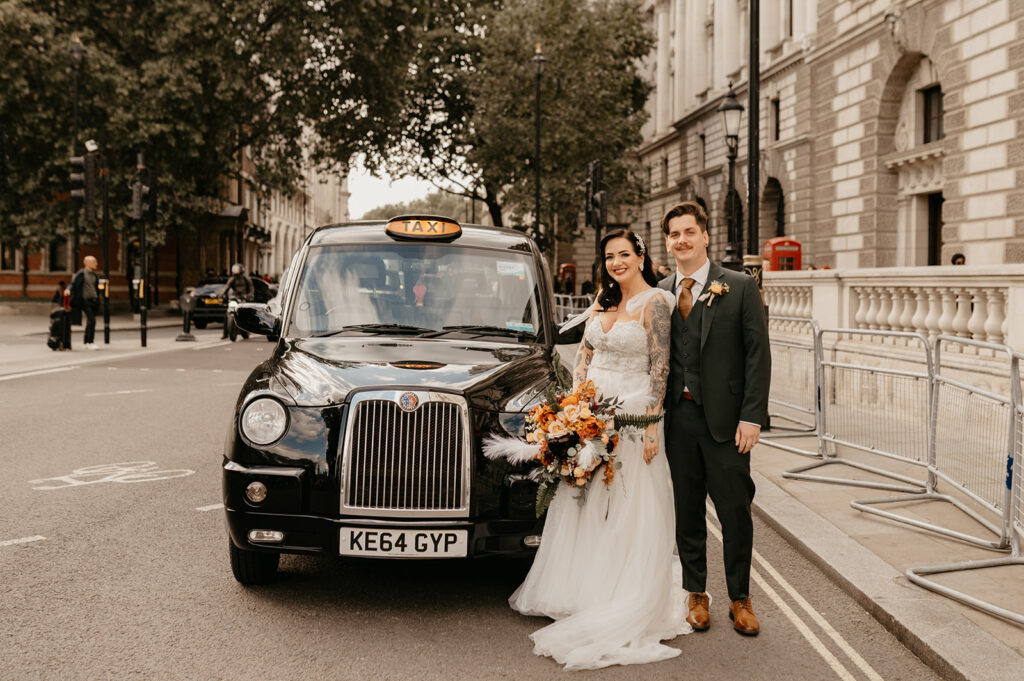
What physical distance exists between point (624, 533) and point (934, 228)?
22.5 meters

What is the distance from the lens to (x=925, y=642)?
4227 mm

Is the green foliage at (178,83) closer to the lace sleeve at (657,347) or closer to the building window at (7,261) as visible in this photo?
the building window at (7,261)

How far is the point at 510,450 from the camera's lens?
15.2ft

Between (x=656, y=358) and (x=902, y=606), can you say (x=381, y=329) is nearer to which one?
(x=656, y=358)

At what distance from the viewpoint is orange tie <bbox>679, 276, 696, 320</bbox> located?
4.69 meters

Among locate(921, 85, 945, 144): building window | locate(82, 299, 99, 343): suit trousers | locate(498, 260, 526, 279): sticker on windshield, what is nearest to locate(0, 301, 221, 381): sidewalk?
locate(82, 299, 99, 343): suit trousers

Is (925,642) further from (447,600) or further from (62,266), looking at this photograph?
(62,266)

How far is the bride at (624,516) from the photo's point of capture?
14.5ft

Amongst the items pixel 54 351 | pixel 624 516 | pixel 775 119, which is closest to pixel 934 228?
pixel 775 119

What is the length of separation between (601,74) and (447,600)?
33871mm

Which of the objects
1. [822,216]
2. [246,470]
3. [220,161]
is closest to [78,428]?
A: [246,470]

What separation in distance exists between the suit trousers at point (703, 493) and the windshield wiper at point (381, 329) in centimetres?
171

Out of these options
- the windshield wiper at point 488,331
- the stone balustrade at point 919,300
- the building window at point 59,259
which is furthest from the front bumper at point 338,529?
the building window at point 59,259

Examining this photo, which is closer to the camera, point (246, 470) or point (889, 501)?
point (246, 470)
